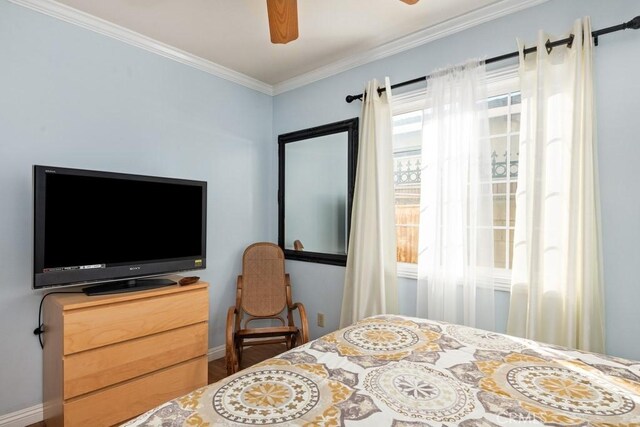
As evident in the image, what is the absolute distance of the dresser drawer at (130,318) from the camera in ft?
6.17

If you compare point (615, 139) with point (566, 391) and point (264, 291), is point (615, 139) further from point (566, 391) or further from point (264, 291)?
point (264, 291)

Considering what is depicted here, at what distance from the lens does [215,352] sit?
3.18 m

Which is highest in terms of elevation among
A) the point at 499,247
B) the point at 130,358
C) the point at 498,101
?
the point at 498,101

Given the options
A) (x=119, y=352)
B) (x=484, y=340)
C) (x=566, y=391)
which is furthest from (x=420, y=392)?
(x=119, y=352)

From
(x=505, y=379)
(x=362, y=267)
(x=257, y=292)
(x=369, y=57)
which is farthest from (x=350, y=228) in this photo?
(x=505, y=379)

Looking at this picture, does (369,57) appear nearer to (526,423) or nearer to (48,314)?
(526,423)

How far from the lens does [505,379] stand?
1180 millimetres

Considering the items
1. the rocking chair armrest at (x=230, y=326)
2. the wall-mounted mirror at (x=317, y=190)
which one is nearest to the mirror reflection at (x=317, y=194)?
the wall-mounted mirror at (x=317, y=190)

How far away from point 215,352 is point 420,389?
2560 mm

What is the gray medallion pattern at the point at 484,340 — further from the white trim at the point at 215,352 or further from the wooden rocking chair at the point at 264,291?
the white trim at the point at 215,352

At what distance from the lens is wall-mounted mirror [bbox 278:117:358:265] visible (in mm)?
3090

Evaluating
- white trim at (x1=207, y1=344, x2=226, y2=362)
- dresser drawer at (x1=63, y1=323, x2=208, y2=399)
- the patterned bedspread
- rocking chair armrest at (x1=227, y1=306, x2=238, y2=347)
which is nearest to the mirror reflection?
rocking chair armrest at (x1=227, y1=306, x2=238, y2=347)

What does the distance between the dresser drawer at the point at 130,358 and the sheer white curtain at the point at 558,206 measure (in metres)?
2.11

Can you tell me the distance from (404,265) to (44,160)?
2.65 m
